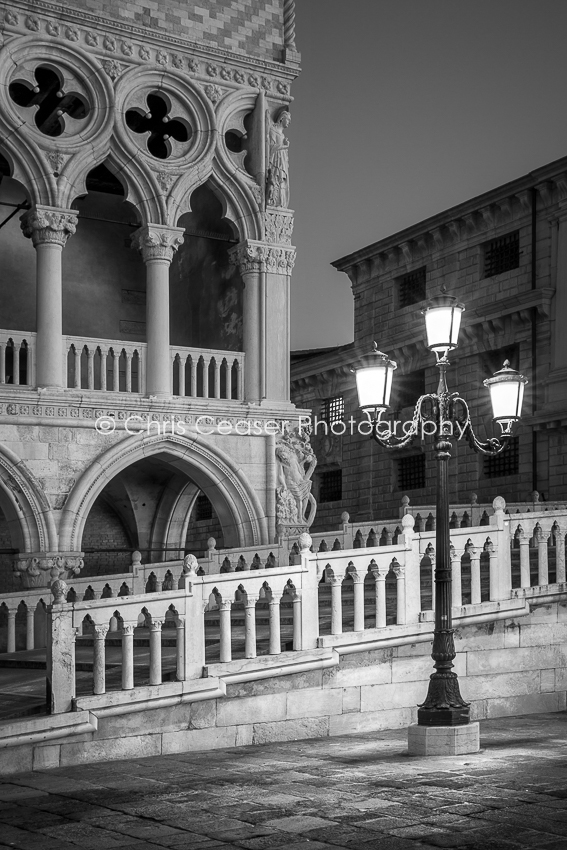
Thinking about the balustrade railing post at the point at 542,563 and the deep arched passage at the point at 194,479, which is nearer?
the balustrade railing post at the point at 542,563

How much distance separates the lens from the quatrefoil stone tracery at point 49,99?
18.7m

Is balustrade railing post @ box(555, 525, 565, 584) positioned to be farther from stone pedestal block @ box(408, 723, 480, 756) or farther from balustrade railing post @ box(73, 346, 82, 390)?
balustrade railing post @ box(73, 346, 82, 390)

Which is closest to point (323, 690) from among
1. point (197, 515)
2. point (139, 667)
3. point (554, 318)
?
point (139, 667)

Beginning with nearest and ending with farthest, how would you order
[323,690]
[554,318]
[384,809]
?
[384,809]
[323,690]
[554,318]

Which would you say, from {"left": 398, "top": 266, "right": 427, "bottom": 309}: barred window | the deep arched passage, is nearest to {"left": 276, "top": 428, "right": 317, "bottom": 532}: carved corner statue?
the deep arched passage

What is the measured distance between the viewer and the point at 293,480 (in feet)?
63.5

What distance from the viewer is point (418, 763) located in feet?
32.1

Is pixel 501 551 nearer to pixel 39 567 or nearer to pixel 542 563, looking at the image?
pixel 542 563

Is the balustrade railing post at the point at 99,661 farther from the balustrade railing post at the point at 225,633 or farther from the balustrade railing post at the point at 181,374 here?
the balustrade railing post at the point at 181,374

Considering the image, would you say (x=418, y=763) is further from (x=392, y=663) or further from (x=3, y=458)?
(x=3, y=458)

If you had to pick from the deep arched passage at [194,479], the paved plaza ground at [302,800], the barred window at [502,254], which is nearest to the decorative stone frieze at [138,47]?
the deep arched passage at [194,479]

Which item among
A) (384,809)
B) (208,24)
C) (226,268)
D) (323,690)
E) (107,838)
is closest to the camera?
(107,838)

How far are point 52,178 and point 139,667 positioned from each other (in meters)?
8.34

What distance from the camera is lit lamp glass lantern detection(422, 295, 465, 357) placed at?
10516 millimetres
